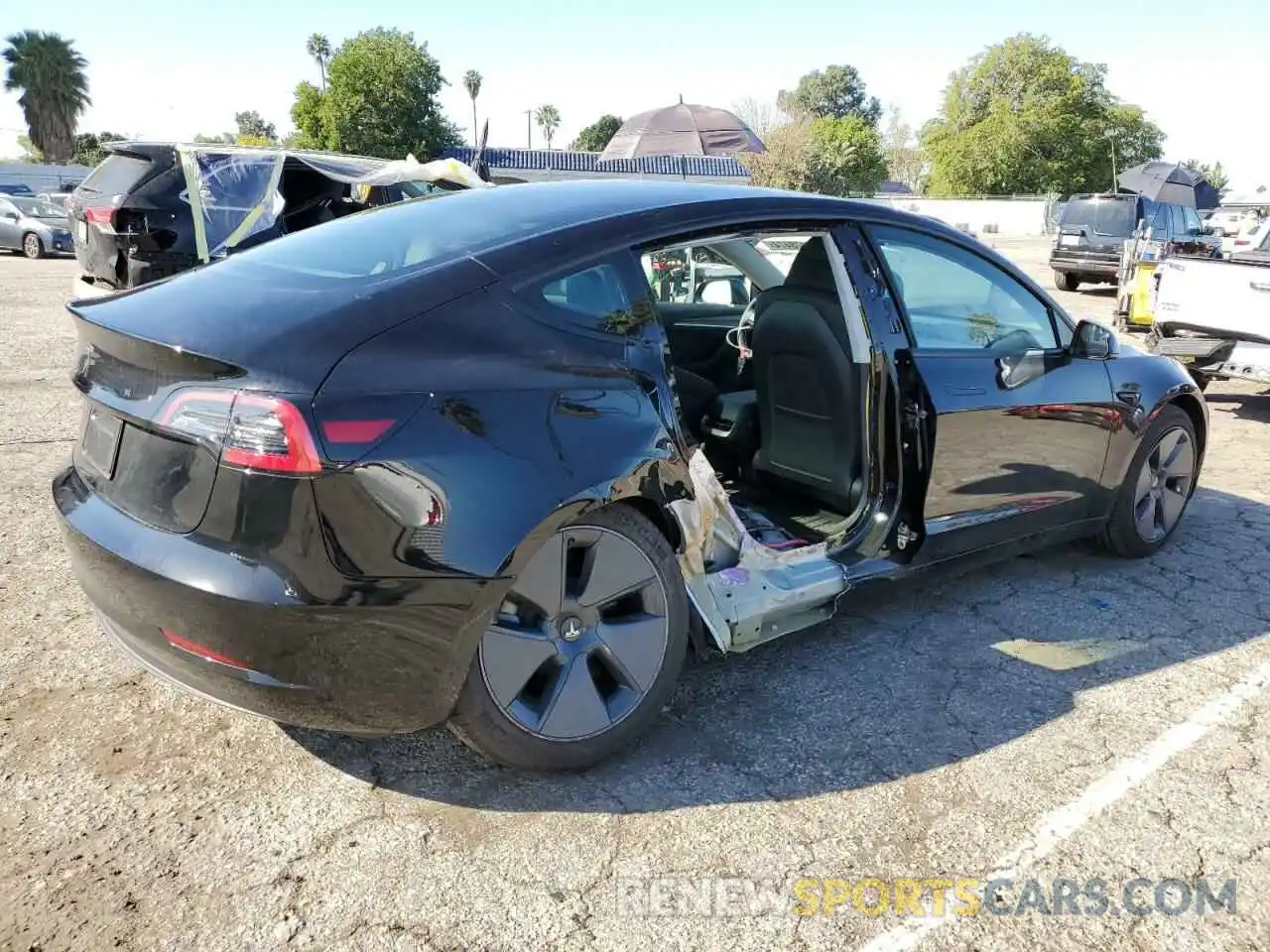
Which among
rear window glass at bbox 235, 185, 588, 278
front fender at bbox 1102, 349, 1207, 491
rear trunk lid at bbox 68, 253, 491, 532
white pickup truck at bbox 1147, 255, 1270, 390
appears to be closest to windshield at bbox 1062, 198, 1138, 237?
white pickup truck at bbox 1147, 255, 1270, 390

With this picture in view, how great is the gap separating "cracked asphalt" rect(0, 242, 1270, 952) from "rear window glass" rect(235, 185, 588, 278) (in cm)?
139

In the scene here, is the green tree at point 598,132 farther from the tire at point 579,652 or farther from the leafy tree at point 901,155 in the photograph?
the tire at point 579,652

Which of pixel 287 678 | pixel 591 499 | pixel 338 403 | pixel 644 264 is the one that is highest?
pixel 644 264

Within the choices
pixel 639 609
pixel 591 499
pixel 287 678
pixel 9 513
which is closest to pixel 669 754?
pixel 639 609

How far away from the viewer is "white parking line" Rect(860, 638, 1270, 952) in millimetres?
2207

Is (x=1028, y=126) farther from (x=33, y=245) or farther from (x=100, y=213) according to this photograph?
(x=100, y=213)

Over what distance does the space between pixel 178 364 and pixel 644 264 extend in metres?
1.30

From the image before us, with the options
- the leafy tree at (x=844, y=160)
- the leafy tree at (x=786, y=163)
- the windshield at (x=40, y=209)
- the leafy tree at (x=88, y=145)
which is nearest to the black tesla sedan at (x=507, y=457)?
the windshield at (x=40, y=209)

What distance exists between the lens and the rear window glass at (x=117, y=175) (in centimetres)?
905

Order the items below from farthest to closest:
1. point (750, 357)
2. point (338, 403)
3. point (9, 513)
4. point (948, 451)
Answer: point (9, 513)
point (750, 357)
point (948, 451)
point (338, 403)

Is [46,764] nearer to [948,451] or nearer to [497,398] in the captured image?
[497,398]

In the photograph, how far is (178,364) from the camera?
7.44 ft

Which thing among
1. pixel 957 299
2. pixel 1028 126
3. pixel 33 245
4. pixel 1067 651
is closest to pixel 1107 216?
pixel 957 299

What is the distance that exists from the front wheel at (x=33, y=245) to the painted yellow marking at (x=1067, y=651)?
74.3 ft
